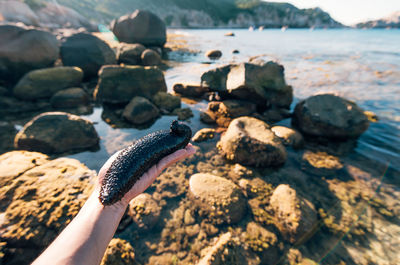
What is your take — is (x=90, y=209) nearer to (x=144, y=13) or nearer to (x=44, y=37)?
(x=44, y=37)

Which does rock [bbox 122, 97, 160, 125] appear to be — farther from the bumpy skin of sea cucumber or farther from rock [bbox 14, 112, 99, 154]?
the bumpy skin of sea cucumber

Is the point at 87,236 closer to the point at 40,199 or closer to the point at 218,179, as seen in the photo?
the point at 40,199

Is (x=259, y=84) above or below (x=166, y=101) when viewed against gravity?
above

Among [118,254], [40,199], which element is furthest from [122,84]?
[118,254]

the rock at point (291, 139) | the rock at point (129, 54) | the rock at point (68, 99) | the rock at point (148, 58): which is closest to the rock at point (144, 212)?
the rock at point (291, 139)

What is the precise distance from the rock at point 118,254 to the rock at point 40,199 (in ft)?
3.06

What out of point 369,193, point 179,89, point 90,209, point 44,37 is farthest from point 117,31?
point 369,193

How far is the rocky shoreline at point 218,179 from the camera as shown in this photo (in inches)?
120

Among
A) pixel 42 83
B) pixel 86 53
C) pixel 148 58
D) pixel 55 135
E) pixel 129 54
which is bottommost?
pixel 55 135

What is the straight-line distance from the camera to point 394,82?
11.7 metres

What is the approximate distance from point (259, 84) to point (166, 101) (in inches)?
159

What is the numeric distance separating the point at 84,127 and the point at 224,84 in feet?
18.6

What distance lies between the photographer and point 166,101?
788cm

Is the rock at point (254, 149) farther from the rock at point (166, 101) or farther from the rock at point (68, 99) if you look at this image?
the rock at point (68, 99)
